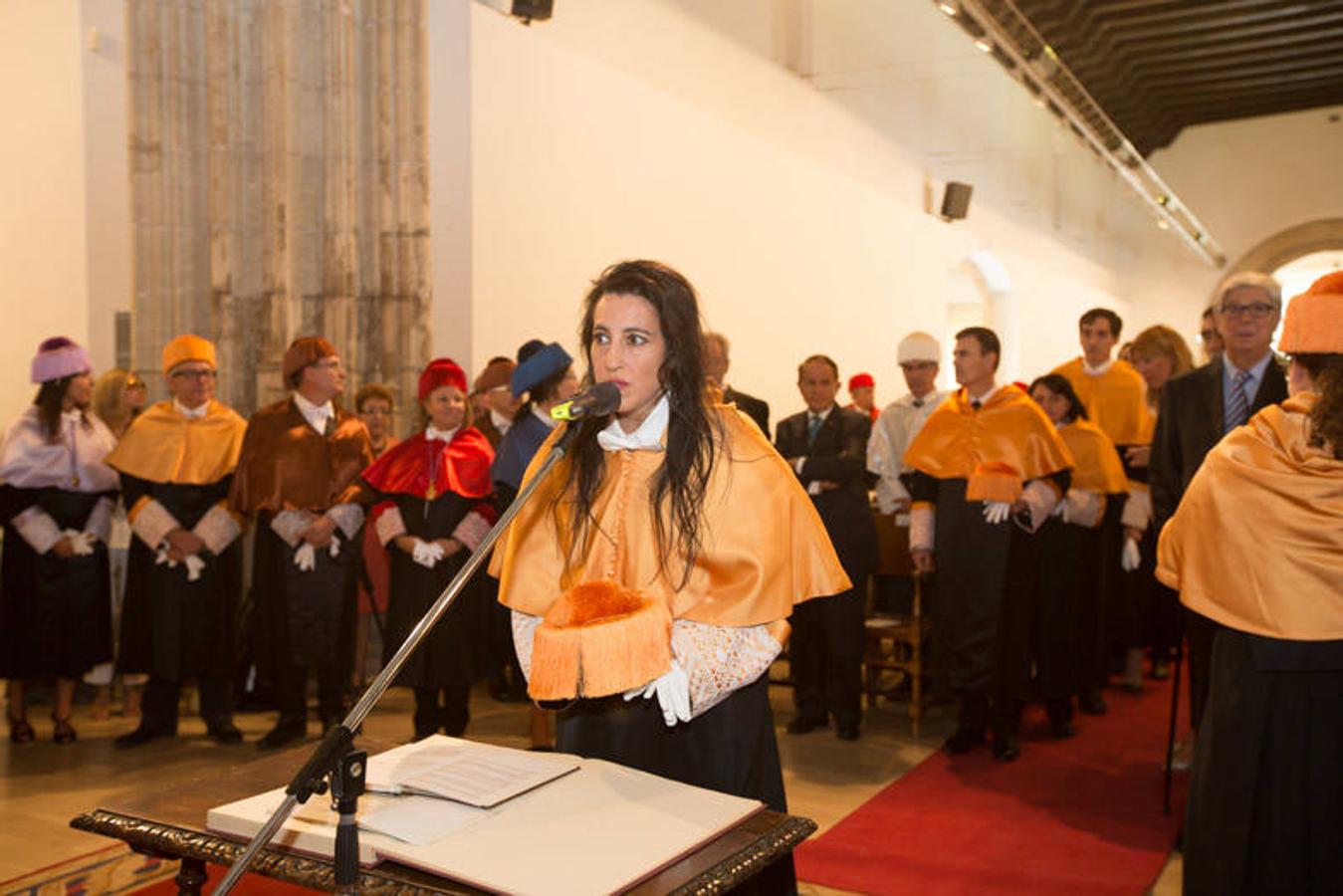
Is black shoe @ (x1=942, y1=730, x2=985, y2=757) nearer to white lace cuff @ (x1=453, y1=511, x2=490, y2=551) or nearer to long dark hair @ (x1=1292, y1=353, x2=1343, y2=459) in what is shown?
white lace cuff @ (x1=453, y1=511, x2=490, y2=551)

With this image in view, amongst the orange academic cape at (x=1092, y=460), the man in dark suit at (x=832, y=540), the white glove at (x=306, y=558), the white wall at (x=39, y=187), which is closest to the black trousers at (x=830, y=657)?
the man in dark suit at (x=832, y=540)

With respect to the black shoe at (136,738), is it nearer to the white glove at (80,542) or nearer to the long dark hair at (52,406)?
the white glove at (80,542)

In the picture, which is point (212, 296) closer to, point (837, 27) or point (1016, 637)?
point (1016, 637)

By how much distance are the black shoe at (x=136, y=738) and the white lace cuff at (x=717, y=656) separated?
4.09 meters

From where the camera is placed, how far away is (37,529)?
17.5 ft

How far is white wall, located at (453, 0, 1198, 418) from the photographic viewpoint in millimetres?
7191

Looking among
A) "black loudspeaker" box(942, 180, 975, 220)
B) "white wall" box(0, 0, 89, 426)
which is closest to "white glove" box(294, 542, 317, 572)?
"white wall" box(0, 0, 89, 426)

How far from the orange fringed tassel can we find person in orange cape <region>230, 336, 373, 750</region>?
11.7 ft

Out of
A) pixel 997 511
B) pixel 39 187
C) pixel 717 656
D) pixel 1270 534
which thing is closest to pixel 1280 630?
pixel 1270 534

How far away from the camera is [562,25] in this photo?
7484mm

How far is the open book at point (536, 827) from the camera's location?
5.08 feet

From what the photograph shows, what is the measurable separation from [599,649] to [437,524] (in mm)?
3393

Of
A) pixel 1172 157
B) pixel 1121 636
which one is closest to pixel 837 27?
pixel 1121 636

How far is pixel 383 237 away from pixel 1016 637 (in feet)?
13.0
